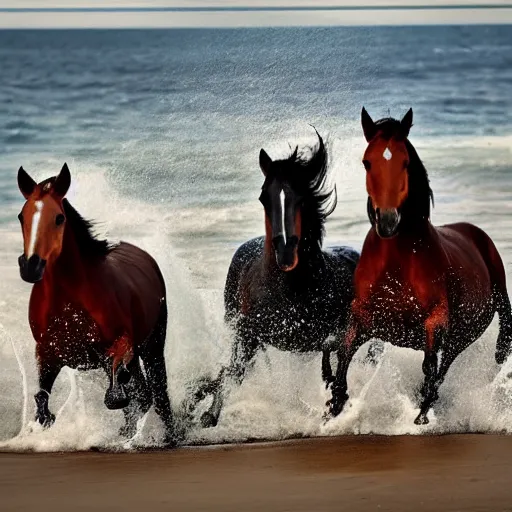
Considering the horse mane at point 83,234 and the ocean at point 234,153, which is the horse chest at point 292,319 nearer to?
the ocean at point 234,153

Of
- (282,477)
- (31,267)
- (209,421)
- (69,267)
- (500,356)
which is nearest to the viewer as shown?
(282,477)

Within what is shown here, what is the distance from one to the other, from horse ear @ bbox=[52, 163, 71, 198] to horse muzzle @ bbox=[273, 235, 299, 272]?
98cm

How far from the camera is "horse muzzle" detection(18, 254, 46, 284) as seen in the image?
17.0ft

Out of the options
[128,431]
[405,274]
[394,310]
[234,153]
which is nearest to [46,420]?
[128,431]

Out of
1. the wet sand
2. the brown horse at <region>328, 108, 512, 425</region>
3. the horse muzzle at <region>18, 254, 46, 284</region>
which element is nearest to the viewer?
the wet sand

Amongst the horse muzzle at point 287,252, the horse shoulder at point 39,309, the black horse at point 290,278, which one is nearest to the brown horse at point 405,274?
the black horse at point 290,278

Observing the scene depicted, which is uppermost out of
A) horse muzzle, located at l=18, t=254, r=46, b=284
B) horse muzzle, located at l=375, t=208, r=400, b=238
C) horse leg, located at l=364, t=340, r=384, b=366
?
horse muzzle, located at l=375, t=208, r=400, b=238

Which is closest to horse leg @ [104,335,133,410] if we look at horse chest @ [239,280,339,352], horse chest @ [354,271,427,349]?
horse chest @ [239,280,339,352]

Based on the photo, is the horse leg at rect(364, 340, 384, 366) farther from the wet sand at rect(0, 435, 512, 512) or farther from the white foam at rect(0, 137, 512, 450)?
the wet sand at rect(0, 435, 512, 512)

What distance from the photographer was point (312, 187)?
17.9 ft

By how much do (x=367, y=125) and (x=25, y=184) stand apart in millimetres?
1593

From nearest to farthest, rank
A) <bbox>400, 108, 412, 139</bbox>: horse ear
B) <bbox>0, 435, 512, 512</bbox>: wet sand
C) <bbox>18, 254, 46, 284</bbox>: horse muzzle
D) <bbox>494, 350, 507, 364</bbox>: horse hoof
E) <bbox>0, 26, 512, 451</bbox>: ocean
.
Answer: <bbox>0, 435, 512, 512</bbox>: wet sand
<bbox>18, 254, 46, 284</bbox>: horse muzzle
<bbox>400, 108, 412, 139</bbox>: horse ear
<bbox>0, 26, 512, 451</bbox>: ocean
<bbox>494, 350, 507, 364</bbox>: horse hoof

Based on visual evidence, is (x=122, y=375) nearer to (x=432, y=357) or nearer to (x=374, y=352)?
(x=374, y=352)

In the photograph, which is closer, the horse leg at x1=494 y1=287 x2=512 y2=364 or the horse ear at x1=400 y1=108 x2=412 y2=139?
the horse ear at x1=400 y1=108 x2=412 y2=139
